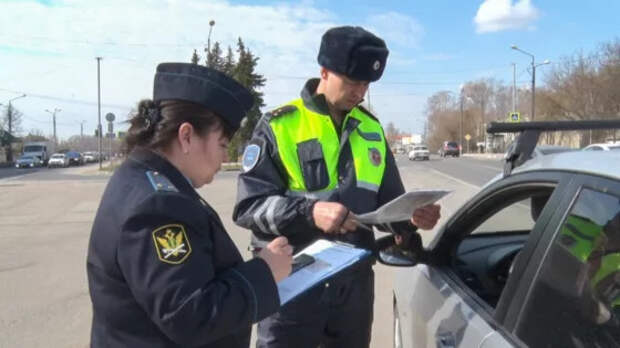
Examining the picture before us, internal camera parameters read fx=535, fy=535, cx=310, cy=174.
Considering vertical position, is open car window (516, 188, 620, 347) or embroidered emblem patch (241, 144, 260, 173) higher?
embroidered emblem patch (241, 144, 260, 173)

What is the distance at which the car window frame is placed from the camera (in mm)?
1610

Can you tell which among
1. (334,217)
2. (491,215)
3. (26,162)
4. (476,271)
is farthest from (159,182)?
(26,162)

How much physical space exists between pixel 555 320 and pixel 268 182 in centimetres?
120

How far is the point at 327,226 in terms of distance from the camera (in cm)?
199

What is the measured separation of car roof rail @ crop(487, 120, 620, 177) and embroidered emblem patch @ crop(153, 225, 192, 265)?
51.3 inches

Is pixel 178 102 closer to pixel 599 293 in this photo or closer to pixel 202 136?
pixel 202 136

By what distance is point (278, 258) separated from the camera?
1.49 meters

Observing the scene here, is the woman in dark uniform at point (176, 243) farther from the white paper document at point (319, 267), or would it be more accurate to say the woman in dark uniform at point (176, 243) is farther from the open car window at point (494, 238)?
the open car window at point (494, 238)

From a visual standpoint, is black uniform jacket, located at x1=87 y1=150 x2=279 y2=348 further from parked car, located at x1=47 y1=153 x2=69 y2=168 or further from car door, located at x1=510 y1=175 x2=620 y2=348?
parked car, located at x1=47 y1=153 x2=69 y2=168

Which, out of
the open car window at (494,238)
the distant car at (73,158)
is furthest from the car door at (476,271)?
the distant car at (73,158)

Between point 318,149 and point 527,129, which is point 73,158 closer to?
point 318,149

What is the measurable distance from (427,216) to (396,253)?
26 centimetres

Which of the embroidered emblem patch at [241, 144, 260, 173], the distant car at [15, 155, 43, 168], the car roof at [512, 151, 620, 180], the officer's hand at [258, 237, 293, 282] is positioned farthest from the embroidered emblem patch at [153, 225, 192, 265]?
the distant car at [15, 155, 43, 168]

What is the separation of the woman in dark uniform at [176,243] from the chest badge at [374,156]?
0.92 meters
